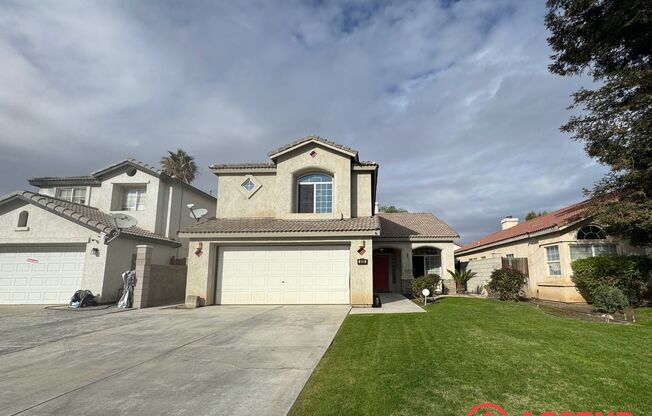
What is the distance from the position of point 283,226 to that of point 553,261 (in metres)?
12.9

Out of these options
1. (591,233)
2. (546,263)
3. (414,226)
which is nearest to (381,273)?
(414,226)

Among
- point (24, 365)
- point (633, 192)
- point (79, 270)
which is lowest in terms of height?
point (24, 365)

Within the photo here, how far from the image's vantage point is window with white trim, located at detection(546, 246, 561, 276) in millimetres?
15572

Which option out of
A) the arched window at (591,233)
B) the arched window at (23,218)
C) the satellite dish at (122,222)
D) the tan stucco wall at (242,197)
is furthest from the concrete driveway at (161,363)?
the arched window at (591,233)

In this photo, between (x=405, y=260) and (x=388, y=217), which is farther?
(x=388, y=217)

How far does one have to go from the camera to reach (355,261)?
1358cm

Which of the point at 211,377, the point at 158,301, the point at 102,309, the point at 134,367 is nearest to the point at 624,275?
the point at 211,377

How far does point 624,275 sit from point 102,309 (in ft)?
66.9

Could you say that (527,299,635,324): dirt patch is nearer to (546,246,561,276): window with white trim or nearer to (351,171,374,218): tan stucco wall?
(546,246,561,276): window with white trim

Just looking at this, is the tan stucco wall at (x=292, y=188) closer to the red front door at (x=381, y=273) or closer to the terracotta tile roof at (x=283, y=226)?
the terracotta tile roof at (x=283, y=226)

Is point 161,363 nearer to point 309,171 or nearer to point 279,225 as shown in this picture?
point 279,225

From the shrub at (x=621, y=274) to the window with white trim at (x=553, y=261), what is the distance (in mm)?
1919

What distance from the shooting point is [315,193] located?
16.1 m

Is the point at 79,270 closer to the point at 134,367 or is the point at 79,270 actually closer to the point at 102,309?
the point at 102,309
